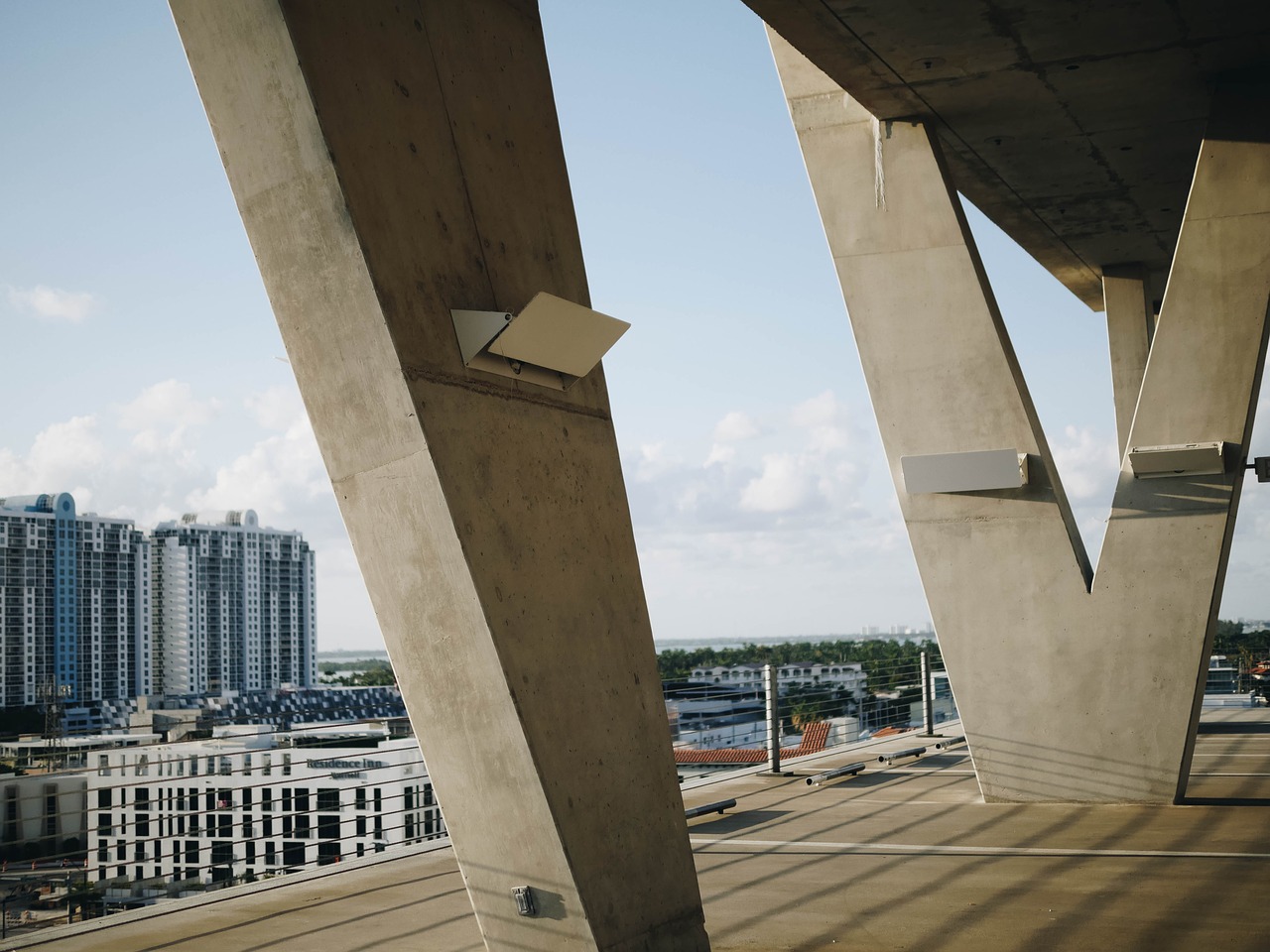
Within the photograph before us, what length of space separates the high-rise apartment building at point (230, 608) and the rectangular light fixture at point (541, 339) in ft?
327

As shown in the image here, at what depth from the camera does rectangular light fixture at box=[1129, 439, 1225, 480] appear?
749cm

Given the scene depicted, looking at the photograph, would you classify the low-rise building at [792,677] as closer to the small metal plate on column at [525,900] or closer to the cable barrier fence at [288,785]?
the cable barrier fence at [288,785]

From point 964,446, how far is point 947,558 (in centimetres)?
81

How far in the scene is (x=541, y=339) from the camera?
4.08 meters

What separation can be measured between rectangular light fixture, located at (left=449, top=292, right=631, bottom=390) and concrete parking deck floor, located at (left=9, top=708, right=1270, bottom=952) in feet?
8.01

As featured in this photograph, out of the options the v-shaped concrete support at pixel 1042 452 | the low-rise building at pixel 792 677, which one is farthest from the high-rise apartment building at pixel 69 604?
the v-shaped concrete support at pixel 1042 452

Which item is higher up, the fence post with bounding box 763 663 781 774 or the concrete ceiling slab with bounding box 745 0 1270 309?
the concrete ceiling slab with bounding box 745 0 1270 309

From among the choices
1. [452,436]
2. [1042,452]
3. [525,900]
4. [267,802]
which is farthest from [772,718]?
[452,436]

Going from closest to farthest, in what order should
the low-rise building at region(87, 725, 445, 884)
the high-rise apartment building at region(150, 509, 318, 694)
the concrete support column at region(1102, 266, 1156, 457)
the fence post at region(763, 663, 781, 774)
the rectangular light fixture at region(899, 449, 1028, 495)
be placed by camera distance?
the low-rise building at region(87, 725, 445, 884) < the rectangular light fixture at region(899, 449, 1028, 495) < the fence post at region(763, 663, 781, 774) < the concrete support column at region(1102, 266, 1156, 457) < the high-rise apartment building at region(150, 509, 318, 694)

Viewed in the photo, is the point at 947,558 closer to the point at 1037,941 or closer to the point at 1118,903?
the point at 1118,903

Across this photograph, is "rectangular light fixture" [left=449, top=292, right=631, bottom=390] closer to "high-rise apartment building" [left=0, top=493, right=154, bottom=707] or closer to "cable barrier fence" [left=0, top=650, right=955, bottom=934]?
"cable barrier fence" [left=0, top=650, right=955, bottom=934]

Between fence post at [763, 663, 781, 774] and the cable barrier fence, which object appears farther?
fence post at [763, 663, 781, 774]

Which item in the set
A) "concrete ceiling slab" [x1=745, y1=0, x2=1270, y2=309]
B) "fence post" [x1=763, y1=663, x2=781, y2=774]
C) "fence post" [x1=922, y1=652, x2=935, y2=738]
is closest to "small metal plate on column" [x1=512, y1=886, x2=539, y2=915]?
"concrete ceiling slab" [x1=745, y1=0, x2=1270, y2=309]

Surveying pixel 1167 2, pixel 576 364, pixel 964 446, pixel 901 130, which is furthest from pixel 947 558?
pixel 576 364
